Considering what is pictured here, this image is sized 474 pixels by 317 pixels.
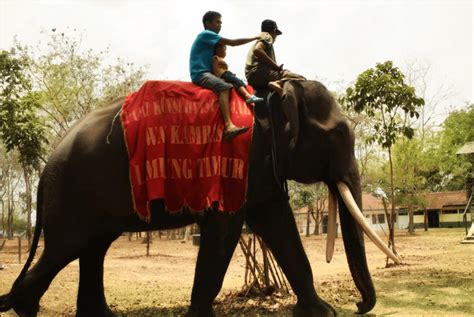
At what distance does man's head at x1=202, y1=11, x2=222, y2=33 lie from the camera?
18.0 ft

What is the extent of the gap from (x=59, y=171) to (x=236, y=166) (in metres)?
1.69

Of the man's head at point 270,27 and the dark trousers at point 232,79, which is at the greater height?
the man's head at point 270,27

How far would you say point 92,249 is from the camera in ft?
18.8

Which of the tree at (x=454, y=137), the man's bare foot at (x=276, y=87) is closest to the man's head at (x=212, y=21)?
the man's bare foot at (x=276, y=87)

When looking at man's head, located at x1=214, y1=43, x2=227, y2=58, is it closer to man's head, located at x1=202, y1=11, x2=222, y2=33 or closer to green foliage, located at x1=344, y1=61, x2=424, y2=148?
man's head, located at x1=202, y1=11, x2=222, y2=33

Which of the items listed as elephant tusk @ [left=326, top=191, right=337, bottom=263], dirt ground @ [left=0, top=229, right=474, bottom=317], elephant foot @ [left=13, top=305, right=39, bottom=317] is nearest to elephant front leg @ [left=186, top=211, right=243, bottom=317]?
elephant tusk @ [left=326, top=191, right=337, bottom=263]

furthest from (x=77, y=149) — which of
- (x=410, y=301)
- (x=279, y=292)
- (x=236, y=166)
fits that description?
(x=410, y=301)

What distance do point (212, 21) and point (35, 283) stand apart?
2987mm

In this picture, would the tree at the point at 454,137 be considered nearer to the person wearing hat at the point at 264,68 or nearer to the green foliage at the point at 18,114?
the green foliage at the point at 18,114

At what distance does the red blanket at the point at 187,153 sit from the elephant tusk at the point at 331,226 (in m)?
1.07

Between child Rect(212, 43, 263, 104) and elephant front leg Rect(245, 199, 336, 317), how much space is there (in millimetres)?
1081

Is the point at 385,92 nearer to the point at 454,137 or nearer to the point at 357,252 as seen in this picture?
the point at 357,252

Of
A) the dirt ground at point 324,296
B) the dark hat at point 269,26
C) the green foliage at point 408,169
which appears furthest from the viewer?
the green foliage at point 408,169

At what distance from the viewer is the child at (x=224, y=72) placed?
5211 mm
